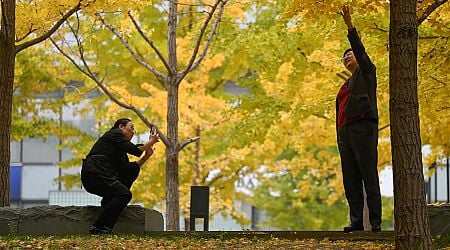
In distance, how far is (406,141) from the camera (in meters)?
6.51

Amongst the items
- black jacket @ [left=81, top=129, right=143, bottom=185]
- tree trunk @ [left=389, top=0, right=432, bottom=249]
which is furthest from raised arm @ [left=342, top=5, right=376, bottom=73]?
black jacket @ [left=81, top=129, right=143, bottom=185]

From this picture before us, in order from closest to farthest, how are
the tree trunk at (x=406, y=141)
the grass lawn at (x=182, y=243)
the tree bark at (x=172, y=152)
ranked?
the tree trunk at (x=406, y=141), the grass lawn at (x=182, y=243), the tree bark at (x=172, y=152)

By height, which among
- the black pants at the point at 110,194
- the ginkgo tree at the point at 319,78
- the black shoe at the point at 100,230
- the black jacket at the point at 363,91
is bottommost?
the black shoe at the point at 100,230

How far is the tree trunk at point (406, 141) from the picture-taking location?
6500 mm

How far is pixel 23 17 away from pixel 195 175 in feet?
30.2

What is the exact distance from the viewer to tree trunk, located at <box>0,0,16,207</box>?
10977 millimetres

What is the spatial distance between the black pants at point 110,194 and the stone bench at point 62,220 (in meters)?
0.23

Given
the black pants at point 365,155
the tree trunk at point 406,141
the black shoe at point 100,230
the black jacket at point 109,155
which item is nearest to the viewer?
the tree trunk at point 406,141

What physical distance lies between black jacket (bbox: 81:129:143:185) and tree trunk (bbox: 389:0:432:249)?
149 inches

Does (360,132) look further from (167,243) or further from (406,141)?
(167,243)

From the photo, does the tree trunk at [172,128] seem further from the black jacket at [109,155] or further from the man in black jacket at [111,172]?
the black jacket at [109,155]

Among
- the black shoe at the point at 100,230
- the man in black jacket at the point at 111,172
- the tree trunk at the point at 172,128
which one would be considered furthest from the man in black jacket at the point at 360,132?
the tree trunk at the point at 172,128

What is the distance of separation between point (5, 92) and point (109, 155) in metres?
2.18

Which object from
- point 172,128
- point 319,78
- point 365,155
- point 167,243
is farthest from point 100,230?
point 319,78
